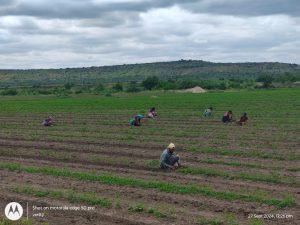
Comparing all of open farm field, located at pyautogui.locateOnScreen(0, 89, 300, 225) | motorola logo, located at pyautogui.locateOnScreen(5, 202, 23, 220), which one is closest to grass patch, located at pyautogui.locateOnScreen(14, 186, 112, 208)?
open farm field, located at pyautogui.locateOnScreen(0, 89, 300, 225)

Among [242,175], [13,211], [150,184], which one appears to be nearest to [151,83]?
[242,175]

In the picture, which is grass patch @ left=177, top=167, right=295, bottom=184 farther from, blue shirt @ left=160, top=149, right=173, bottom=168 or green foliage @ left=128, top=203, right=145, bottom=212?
green foliage @ left=128, top=203, right=145, bottom=212

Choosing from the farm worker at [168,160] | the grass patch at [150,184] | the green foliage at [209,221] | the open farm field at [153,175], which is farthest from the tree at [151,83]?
the green foliage at [209,221]

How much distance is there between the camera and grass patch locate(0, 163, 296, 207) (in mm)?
13062

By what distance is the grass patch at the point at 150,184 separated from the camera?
42.9 ft

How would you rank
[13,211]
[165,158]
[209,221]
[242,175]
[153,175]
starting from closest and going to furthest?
[209,221]
[13,211]
[242,175]
[153,175]
[165,158]

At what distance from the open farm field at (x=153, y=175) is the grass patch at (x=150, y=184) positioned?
1.0 inches

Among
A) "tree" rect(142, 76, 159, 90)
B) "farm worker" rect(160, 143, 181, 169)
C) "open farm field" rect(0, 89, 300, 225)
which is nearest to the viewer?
"open farm field" rect(0, 89, 300, 225)

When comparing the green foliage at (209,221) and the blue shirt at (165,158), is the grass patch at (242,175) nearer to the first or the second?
the blue shirt at (165,158)

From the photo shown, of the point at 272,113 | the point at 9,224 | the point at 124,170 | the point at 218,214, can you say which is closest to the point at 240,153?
the point at 124,170

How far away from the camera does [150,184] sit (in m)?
14.9

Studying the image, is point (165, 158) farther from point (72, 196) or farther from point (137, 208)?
point (137, 208)

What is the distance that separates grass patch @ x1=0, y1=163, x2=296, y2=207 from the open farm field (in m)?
0.03

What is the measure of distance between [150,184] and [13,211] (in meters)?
4.17
